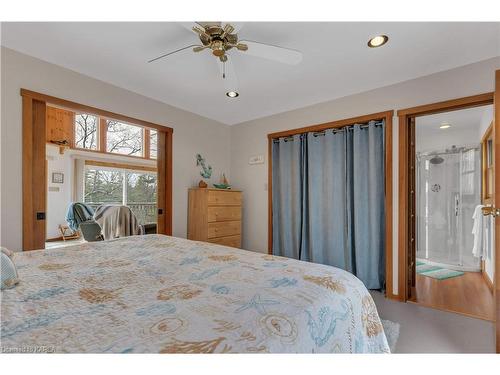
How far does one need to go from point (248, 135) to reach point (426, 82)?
2407 millimetres

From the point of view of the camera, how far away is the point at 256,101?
3.37 metres

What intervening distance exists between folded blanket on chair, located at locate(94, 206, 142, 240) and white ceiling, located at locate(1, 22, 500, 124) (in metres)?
1.61

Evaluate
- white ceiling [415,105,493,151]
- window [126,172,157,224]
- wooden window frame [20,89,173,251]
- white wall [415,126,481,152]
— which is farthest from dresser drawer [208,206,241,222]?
window [126,172,157,224]

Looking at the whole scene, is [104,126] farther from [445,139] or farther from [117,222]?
[445,139]

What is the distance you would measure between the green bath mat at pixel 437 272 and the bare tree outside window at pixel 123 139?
22.5 ft

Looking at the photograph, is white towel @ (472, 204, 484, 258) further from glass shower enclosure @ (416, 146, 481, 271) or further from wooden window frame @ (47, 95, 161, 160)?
wooden window frame @ (47, 95, 161, 160)

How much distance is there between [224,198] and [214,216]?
318 mm

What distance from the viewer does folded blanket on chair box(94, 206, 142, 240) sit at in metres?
3.35

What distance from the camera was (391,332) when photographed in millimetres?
1937

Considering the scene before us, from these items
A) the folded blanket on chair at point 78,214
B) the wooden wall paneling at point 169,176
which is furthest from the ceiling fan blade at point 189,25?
the folded blanket on chair at point 78,214

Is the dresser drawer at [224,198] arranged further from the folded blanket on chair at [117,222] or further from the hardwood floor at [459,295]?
the hardwood floor at [459,295]

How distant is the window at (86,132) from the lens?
6.08 meters
